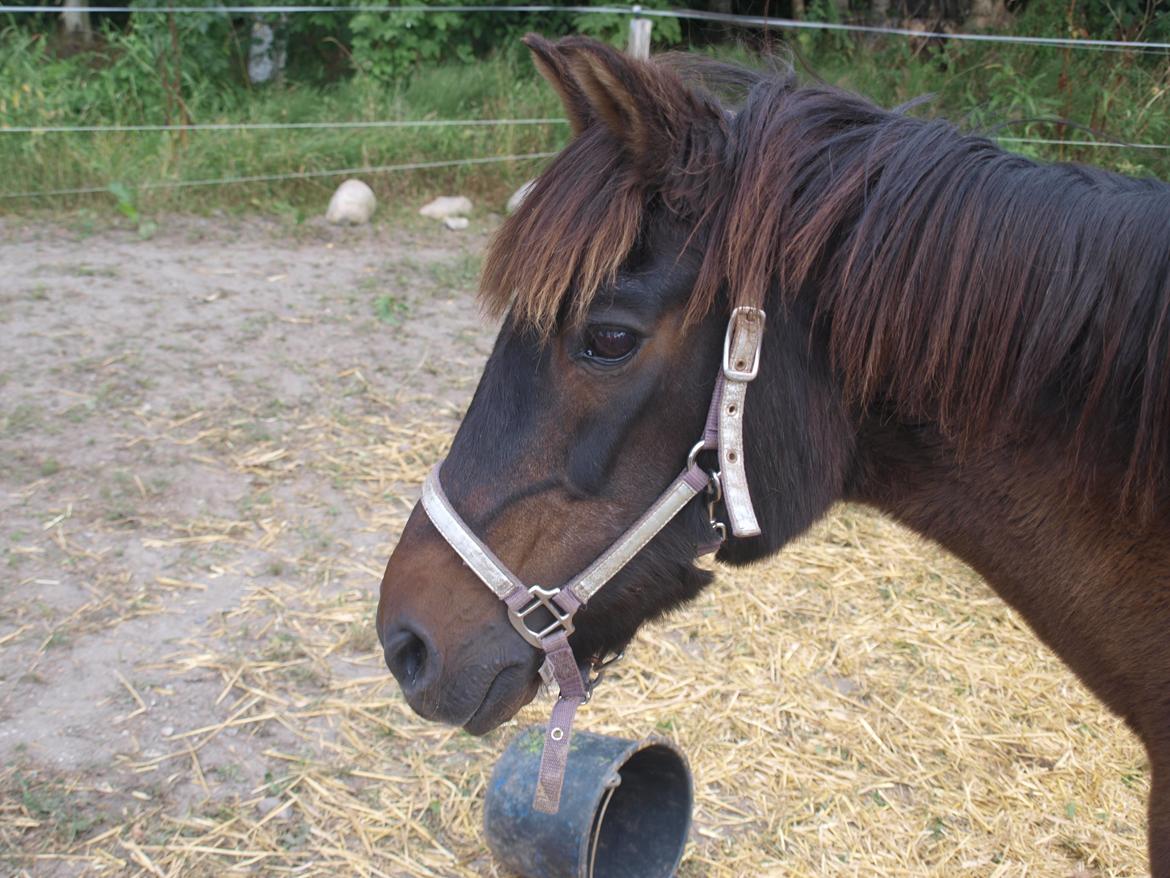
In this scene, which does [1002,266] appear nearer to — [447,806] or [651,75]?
[651,75]

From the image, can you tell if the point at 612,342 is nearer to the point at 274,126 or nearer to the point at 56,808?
the point at 56,808

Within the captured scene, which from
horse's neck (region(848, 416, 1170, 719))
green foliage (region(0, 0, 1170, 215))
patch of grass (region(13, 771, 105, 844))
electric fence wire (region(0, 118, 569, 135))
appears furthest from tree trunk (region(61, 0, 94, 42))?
horse's neck (region(848, 416, 1170, 719))

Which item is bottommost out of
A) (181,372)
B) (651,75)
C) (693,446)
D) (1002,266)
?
(181,372)

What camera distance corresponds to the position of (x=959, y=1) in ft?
25.1

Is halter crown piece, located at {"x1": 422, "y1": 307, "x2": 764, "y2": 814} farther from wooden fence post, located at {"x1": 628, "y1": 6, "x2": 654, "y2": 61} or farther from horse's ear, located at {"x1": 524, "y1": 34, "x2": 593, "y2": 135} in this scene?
wooden fence post, located at {"x1": 628, "y1": 6, "x2": 654, "y2": 61}

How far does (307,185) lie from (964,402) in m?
6.42

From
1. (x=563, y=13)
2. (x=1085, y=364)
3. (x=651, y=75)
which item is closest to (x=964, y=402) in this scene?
(x=1085, y=364)

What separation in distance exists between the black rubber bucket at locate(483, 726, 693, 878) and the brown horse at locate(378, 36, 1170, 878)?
0.75 m

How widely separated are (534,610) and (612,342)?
0.46 m

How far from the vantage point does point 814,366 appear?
1519 millimetres

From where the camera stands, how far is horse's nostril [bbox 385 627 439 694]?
1.60 m

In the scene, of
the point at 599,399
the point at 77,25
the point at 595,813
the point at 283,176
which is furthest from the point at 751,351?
the point at 77,25

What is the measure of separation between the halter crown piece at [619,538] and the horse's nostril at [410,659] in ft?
0.50

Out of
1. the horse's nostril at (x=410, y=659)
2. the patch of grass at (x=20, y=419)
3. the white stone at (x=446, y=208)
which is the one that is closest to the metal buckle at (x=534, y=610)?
the horse's nostril at (x=410, y=659)
